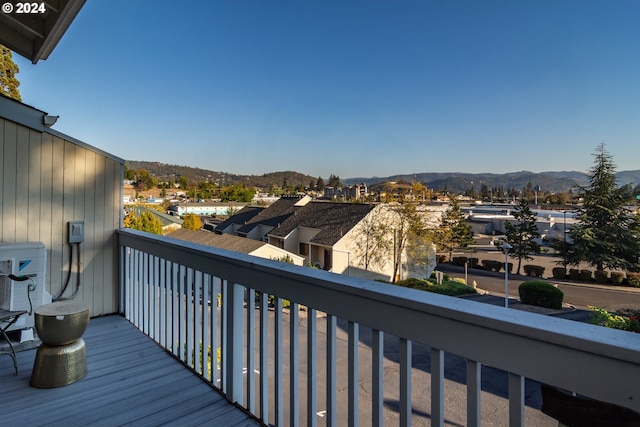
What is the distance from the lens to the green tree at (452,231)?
60.8 ft

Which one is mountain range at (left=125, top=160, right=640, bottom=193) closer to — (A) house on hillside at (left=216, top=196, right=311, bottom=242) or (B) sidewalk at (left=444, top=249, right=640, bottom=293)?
(B) sidewalk at (left=444, top=249, right=640, bottom=293)

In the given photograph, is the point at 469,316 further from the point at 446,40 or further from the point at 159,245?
the point at 446,40

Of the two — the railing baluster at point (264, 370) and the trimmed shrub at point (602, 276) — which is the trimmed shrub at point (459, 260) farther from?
the railing baluster at point (264, 370)

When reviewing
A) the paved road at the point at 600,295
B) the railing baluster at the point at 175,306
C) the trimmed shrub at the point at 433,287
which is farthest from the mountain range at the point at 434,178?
the trimmed shrub at the point at 433,287

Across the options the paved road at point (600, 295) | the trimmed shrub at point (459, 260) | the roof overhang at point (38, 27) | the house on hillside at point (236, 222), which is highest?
the roof overhang at point (38, 27)

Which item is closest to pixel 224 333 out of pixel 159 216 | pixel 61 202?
pixel 61 202

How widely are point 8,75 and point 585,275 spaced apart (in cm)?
1331

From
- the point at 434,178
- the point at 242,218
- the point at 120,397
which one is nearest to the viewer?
the point at 120,397

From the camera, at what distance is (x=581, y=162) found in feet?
37.5

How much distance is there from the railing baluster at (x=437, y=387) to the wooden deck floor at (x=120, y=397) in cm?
97

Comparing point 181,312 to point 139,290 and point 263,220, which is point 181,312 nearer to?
point 139,290

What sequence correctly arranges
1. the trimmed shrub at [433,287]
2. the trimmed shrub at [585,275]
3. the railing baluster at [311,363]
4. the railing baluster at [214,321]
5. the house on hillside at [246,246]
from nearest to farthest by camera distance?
the railing baluster at [311,363] < the railing baluster at [214,321] < the trimmed shrub at [433,287] < the trimmed shrub at [585,275] < the house on hillside at [246,246]

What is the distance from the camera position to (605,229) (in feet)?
26.0

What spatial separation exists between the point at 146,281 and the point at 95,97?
8.41 meters
